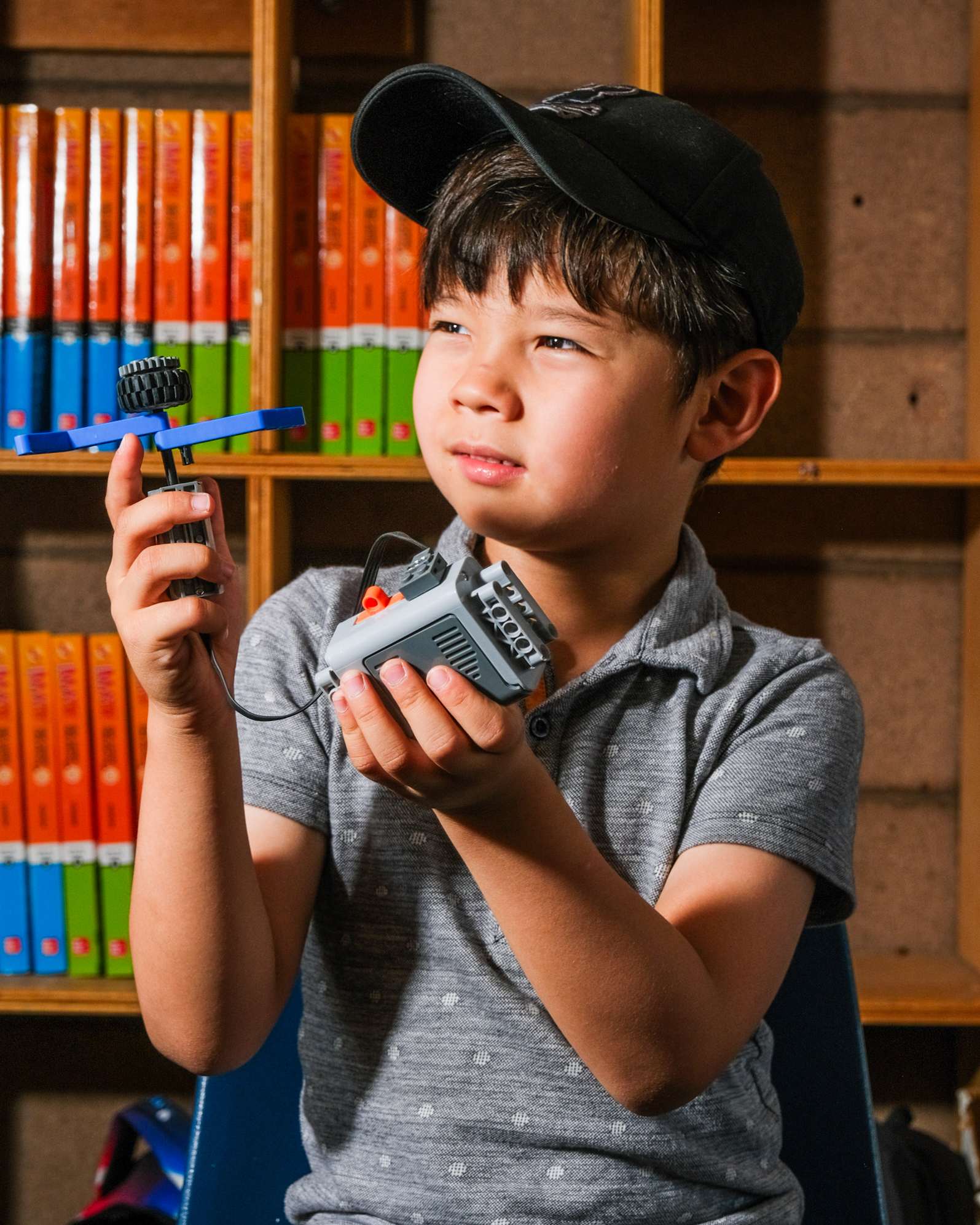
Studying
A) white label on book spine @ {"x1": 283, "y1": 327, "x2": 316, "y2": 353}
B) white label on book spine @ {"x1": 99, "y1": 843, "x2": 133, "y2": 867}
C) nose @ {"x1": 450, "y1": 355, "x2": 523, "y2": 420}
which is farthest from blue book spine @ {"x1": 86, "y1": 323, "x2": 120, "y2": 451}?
nose @ {"x1": 450, "y1": 355, "x2": 523, "y2": 420}

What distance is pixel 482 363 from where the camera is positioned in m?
0.71

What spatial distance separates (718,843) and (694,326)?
0.36 meters

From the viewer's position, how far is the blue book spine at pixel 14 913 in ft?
5.14

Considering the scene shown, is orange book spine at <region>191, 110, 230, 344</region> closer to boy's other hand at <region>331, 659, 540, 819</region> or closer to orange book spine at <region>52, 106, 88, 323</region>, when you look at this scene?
orange book spine at <region>52, 106, 88, 323</region>

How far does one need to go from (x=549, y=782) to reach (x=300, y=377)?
1.13 metres

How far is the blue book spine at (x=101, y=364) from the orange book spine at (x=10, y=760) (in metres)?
0.34

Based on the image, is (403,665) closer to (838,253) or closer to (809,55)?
(838,253)

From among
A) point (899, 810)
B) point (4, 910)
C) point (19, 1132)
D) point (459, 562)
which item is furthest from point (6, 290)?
point (899, 810)

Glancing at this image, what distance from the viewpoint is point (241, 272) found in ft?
5.08

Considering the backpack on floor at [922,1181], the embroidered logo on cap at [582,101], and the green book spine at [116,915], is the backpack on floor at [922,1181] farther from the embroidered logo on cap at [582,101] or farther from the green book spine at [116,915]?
the embroidered logo on cap at [582,101]

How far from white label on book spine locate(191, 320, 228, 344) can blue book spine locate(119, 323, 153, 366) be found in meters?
0.07

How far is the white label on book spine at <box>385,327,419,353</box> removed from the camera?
1568 mm

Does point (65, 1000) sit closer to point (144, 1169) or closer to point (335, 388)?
point (144, 1169)

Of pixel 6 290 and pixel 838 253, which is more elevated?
pixel 838 253
